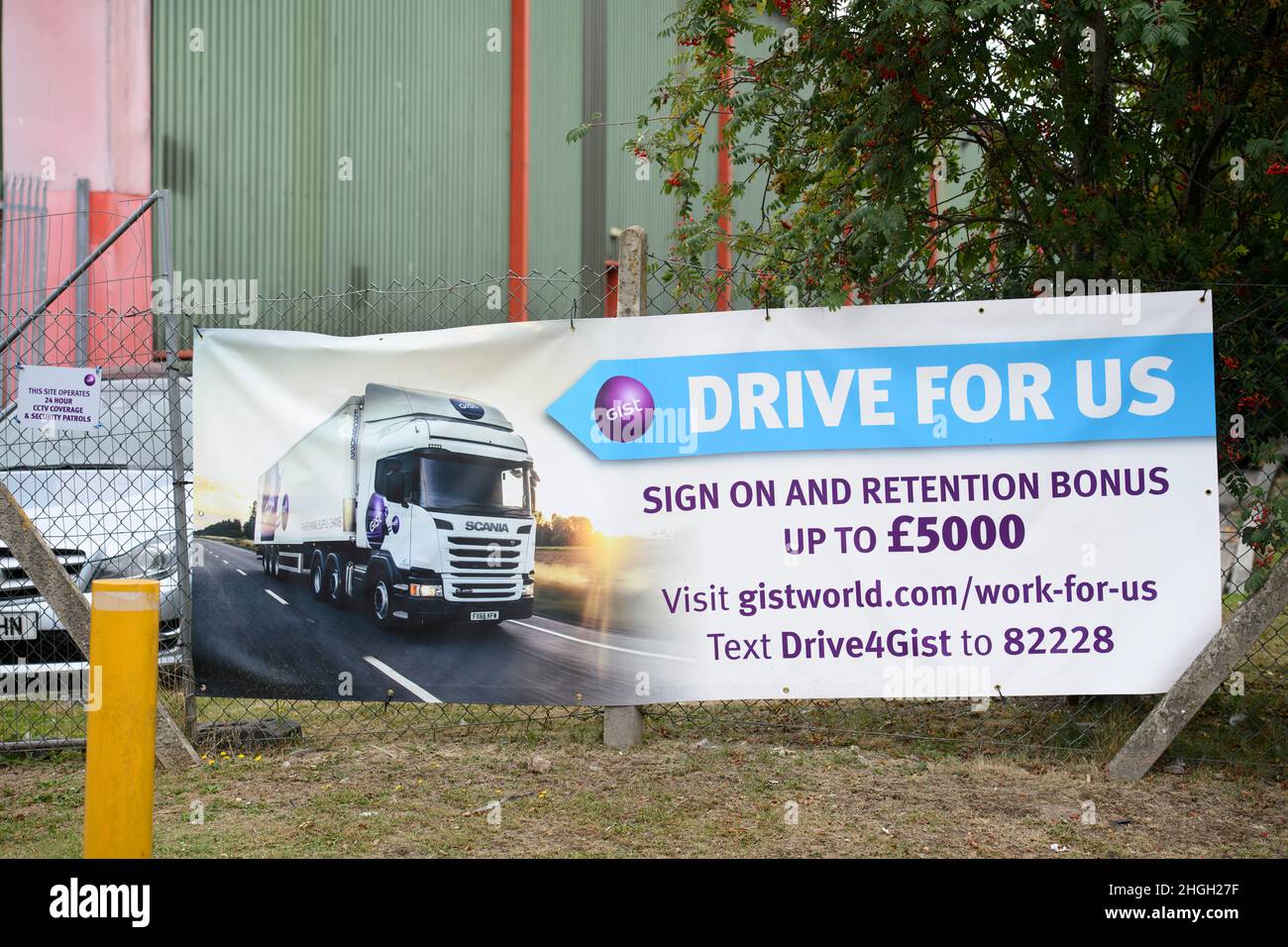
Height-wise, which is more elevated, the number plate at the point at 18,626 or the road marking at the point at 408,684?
the number plate at the point at 18,626

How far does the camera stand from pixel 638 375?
17.6 feet

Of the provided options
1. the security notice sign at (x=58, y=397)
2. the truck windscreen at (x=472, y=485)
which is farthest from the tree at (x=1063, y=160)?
the security notice sign at (x=58, y=397)

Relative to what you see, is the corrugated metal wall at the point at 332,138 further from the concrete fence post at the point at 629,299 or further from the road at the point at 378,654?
the concrete fence post at the point at 629,299

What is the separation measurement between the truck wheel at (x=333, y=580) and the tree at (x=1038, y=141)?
2528 millimetres

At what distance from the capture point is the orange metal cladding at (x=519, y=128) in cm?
1672

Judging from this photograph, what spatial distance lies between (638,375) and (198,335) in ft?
7.38

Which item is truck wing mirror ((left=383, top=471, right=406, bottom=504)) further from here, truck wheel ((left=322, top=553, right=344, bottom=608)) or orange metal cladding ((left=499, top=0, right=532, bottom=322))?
orange metal cladding ((left=499, top=0, right=532, bottom=322))

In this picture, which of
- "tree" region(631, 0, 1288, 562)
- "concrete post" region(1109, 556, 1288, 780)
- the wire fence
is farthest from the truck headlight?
"concrete post" region(1109, 556, 1288, 780)

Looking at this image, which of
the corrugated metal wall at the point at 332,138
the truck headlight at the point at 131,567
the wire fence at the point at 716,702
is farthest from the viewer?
the corrugated metal wall at the point at 332,138

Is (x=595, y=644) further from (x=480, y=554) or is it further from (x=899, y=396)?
(x=899, y=396)

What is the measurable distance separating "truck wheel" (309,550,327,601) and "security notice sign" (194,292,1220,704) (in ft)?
0.07

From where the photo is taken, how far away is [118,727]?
9.65ft
